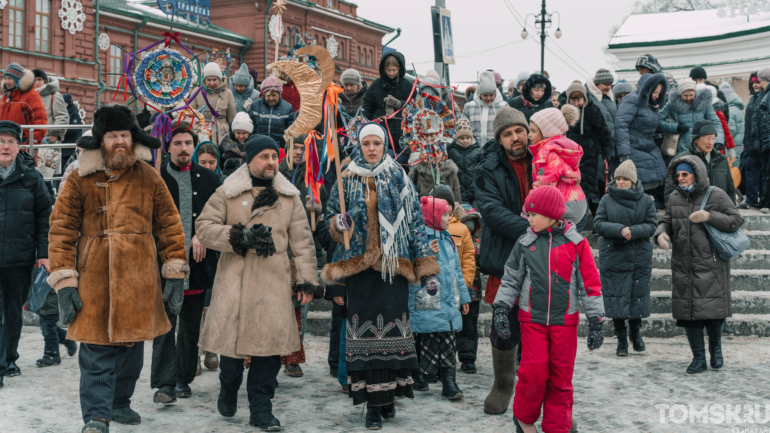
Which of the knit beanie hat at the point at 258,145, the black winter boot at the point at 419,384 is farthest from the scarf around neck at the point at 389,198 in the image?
the black winter boot at the point at 419,384

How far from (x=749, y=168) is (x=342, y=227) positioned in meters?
8.81

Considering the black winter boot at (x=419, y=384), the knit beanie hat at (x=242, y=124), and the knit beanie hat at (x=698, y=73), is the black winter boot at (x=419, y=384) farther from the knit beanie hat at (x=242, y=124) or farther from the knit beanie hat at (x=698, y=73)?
the knit beanie hat at (x=698, y=73)

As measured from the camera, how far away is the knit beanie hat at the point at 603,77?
10484mm

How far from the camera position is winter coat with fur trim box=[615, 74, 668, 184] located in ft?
31.7

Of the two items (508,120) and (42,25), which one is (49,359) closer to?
(508,120)

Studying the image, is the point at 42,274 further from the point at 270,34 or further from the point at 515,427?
the point at 270,34

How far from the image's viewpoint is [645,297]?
719 centimetres

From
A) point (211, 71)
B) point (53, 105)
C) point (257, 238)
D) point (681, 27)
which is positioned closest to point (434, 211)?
point (257, 238)

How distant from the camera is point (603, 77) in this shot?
34.4 feet

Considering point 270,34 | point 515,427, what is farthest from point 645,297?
point 270,34

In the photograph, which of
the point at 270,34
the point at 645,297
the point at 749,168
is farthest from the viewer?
the point at 270,34

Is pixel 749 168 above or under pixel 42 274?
above

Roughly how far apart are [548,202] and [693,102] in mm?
6928

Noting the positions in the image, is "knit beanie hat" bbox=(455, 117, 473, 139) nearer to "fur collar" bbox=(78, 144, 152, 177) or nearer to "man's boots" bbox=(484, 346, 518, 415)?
"man's boots" bbox=(484, 346, 518, 415)
